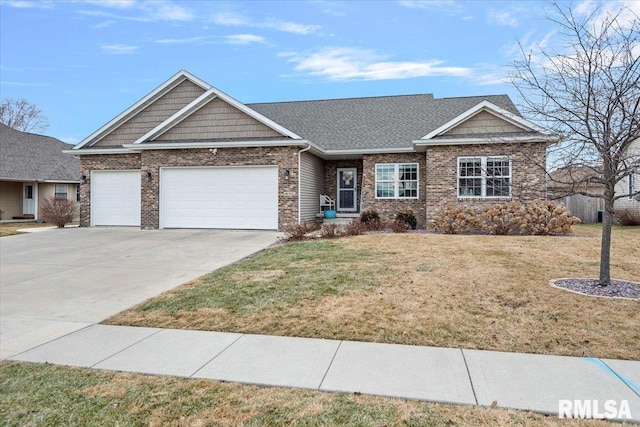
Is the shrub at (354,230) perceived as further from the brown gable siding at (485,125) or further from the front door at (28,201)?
the front door at (28,201)

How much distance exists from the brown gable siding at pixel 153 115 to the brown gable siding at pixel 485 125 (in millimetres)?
11716

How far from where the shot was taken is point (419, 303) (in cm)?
556

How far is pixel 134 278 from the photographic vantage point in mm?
7680

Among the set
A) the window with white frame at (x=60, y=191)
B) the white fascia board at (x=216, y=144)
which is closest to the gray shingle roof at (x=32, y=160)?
the window with white frame at (x=60, y=191)

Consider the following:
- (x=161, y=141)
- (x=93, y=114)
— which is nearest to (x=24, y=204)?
(x=93, y=114)

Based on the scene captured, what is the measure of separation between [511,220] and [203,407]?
42.8 feet

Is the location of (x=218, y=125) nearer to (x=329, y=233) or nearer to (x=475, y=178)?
(x=329, y=233)

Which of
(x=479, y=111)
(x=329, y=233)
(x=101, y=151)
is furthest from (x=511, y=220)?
(x=101, y=151)

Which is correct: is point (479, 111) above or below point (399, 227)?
above

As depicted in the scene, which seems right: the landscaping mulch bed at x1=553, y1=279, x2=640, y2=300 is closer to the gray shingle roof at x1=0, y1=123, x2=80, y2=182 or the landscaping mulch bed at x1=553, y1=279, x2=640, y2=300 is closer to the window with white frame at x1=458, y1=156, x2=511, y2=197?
the window with white frame at x1=458, y1=156, x2=511, y2=197

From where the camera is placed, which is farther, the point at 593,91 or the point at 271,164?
the point at 271,164

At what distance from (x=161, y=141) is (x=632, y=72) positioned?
50.4 ft

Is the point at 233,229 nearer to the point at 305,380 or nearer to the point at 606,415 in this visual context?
the point at 305,380

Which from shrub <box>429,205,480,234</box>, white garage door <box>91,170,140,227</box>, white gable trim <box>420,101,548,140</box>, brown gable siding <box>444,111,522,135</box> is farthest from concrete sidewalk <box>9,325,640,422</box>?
white garage door <box>91,170,140,227</box>
